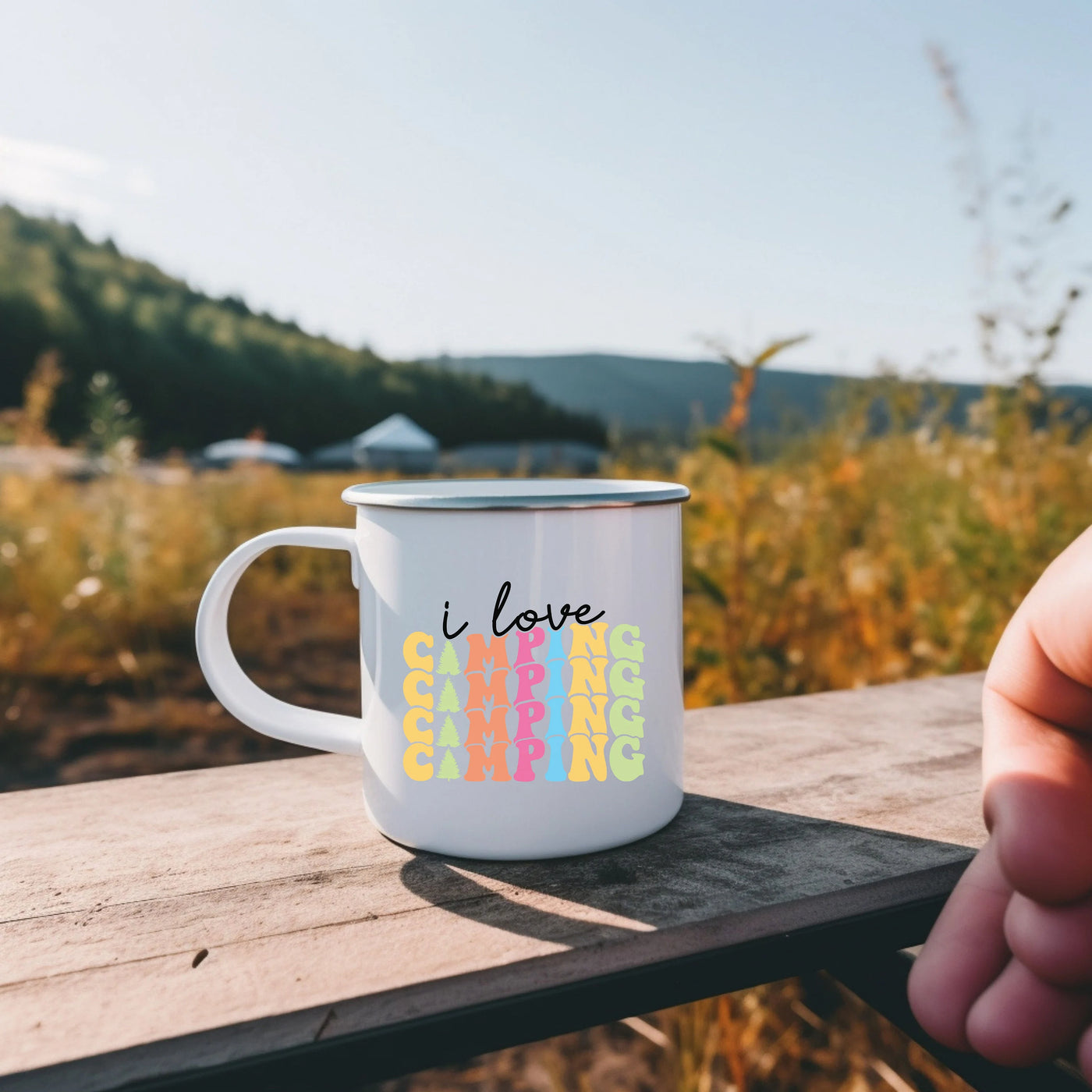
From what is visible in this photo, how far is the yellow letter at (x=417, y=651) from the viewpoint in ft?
1.90

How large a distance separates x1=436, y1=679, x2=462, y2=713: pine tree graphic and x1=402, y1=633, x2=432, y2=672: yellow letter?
2cm

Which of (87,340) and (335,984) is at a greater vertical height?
(87,340)

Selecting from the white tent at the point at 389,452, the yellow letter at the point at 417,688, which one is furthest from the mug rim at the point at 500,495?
the white tent at the point at 389,452

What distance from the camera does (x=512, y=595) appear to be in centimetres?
56

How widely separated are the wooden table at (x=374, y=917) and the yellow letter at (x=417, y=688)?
4.4 inches

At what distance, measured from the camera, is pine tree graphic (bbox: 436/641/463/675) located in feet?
1.87

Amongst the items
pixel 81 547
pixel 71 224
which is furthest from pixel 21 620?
pixel 71 224

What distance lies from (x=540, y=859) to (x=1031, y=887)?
0.30 m

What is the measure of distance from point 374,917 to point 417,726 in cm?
12

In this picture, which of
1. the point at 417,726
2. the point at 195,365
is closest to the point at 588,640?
the point at 417,726

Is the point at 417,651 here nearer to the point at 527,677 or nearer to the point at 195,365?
the point at 527,677

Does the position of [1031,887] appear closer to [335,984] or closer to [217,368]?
[335,984]

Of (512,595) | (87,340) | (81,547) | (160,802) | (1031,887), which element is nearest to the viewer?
(1031,887)

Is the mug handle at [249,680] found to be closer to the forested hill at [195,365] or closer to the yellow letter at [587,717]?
the yellow letter at [587,717]
